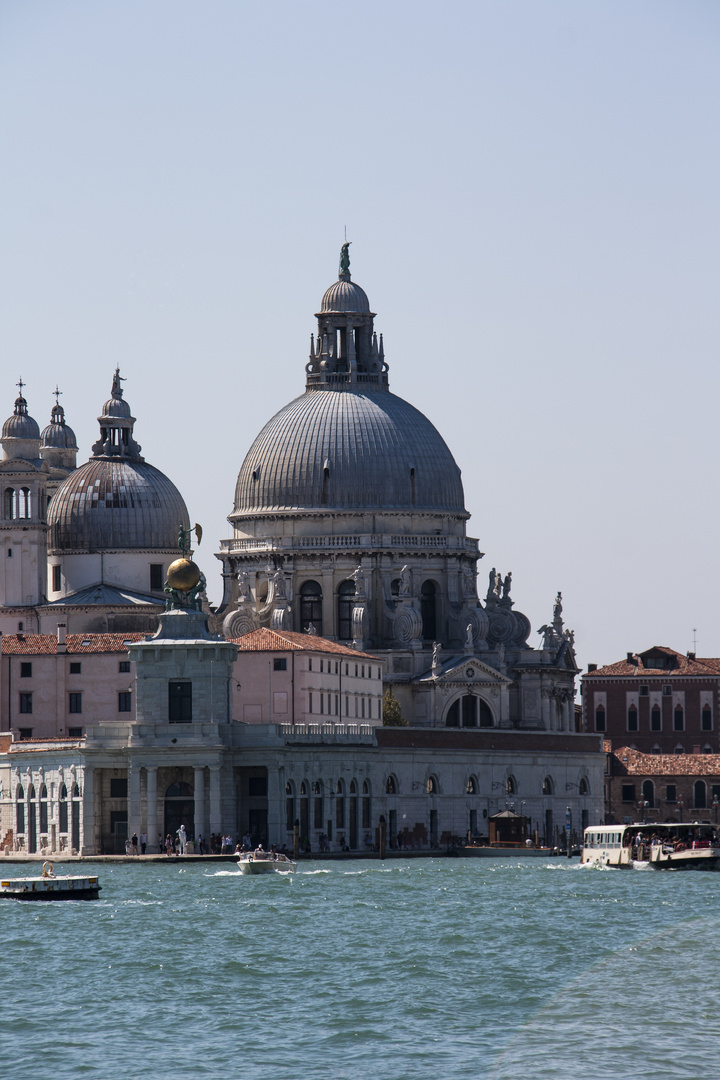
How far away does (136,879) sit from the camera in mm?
80188

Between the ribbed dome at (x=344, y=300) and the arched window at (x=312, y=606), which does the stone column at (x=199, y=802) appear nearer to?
the arched window at (x=312, y=606)

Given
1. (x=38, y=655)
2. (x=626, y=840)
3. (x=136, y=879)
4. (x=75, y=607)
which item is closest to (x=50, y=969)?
(x=136, y=879)

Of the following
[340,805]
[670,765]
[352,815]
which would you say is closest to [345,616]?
[670,765]

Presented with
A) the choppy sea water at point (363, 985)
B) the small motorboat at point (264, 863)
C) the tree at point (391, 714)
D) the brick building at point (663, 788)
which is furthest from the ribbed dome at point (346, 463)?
the choppy sea water at point (363, 985)

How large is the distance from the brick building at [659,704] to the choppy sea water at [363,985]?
228 ft

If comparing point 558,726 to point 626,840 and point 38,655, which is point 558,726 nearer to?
point 38,655

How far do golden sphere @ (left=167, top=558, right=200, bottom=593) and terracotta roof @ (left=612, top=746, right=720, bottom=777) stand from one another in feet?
138

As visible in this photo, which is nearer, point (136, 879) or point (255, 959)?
point (255, 959)

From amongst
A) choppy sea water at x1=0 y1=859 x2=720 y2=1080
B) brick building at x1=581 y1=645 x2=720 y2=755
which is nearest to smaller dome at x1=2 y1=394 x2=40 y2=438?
brick building at x1=581 y1=645 x2=720 y2=755

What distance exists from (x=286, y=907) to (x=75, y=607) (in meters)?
49.5

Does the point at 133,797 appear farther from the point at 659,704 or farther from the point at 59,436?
the point at 659,704

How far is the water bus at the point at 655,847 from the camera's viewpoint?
84.9m

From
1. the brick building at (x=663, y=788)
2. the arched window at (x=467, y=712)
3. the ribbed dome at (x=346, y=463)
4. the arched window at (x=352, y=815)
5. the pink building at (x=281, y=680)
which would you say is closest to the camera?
the arched window at (x=352, y=815)

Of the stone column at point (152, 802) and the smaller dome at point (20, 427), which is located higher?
the smaller dome at point (20, 427)
